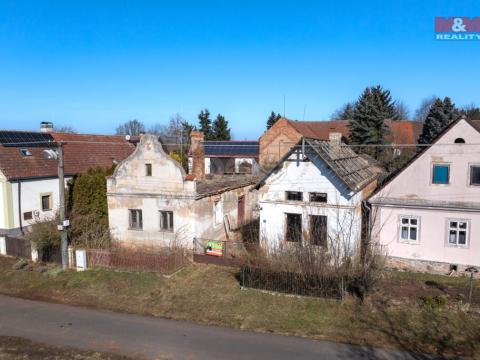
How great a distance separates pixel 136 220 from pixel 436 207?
16268 millimetres

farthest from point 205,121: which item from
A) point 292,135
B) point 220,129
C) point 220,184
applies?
point 220,184

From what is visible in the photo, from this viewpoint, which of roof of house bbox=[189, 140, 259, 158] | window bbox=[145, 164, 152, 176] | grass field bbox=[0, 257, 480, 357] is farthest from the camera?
roof of house bbox=[189, 140, 259, 158]

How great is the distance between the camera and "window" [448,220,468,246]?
18.2m

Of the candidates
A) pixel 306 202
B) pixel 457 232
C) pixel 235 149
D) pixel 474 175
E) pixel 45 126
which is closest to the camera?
pixel 474 175

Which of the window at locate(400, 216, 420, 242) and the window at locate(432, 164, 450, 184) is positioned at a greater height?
the window at locate(432, 164, 450, 184)

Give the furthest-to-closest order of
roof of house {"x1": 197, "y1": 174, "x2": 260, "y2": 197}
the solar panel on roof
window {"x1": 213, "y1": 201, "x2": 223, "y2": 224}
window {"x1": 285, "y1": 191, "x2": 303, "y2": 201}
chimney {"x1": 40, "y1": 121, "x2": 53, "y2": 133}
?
chimney {"x1": 40, "y1": 121, "x2": 53, "y2": 133} → the solar panel on roof → window {"x1": 213, "y1": 201, "x2": 223, "y2": 224} → roof of house {"x1": 197, "y1": 174, "x2": 260, "y2": 197} → window {"x1": 285, "y1": 191, "x2": 303, "y2": 201}

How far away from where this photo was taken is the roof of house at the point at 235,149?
53.4m

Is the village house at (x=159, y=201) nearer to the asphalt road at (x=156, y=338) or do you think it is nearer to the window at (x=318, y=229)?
the window at (x=318, y=229)

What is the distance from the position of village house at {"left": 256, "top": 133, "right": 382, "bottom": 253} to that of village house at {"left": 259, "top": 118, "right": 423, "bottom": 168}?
24.4m

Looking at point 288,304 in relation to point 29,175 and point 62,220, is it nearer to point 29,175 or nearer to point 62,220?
point 62,220

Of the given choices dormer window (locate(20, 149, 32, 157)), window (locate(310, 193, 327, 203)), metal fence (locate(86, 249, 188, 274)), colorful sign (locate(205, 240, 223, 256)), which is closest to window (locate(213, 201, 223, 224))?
colorful sign (locate(205, 240, 223, 256))

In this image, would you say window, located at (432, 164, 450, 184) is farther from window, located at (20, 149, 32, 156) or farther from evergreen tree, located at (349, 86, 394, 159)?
window, located at (20, 149, 32, 156)

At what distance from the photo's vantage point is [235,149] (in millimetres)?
54188

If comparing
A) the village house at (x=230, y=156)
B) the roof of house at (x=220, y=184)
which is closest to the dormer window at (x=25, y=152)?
the roof of house at (x=220, y=184)
